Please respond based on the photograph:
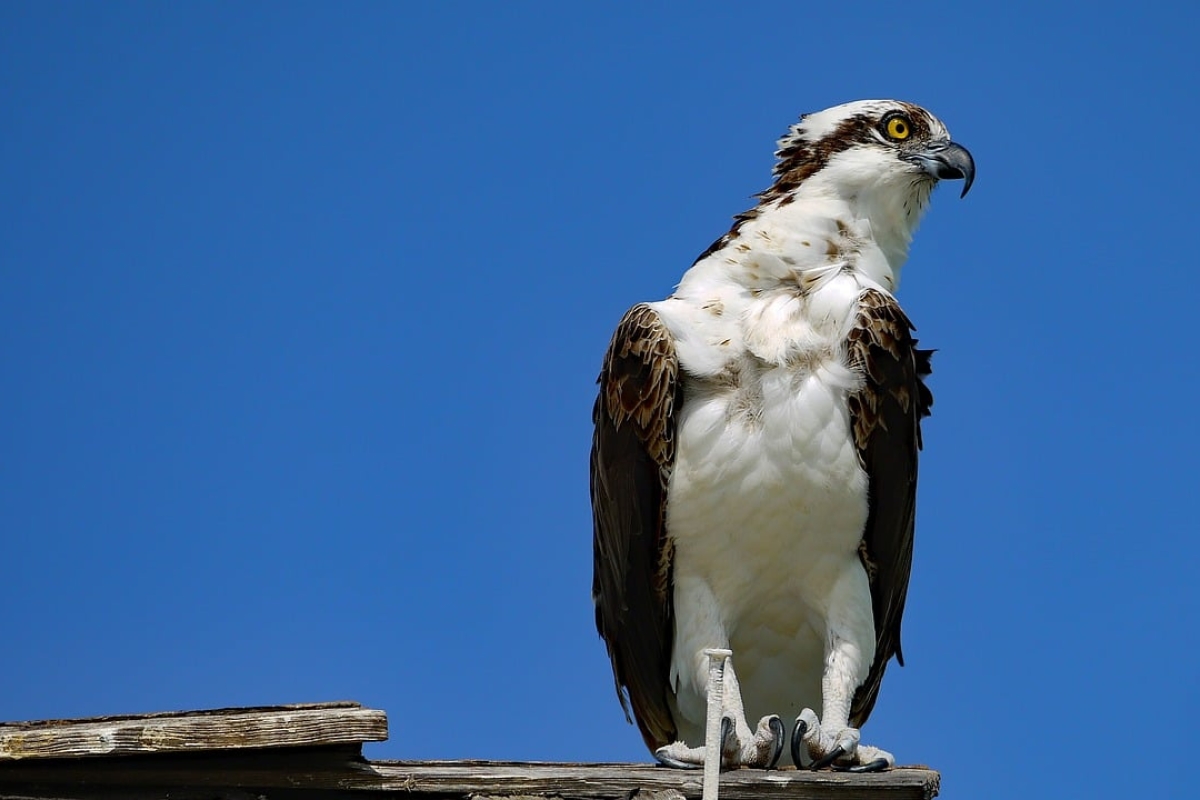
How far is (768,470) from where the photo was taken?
7387 mm

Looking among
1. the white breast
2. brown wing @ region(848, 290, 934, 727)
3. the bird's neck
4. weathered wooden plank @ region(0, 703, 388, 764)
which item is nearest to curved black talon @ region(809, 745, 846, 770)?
the white breast

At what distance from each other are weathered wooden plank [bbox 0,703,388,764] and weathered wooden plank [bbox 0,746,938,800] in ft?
0.33

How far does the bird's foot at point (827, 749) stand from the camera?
267 inches

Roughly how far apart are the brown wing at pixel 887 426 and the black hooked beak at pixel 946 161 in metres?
0.92

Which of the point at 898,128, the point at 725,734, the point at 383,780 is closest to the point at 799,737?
the point at 725,734

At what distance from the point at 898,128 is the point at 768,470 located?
2021mm

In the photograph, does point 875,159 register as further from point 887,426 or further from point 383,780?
point 383,780

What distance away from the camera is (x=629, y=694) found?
8.10m

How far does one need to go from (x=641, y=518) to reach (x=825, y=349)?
1.14 meters

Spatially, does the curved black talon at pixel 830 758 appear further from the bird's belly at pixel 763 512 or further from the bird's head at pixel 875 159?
the bird's head at pixel 875 159

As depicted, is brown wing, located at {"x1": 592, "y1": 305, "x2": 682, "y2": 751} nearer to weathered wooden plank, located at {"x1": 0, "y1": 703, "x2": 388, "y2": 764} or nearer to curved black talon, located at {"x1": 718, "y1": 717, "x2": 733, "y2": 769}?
curved black talon, located at {"x1": 718, "y1": 717, "x2": 733, "y2": 769}

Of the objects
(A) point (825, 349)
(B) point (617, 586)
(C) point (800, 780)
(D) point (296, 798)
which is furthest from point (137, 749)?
(A) point (825, 349)

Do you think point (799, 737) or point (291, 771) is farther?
point (799, 737)

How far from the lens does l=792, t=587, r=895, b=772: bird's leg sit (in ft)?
22.3
